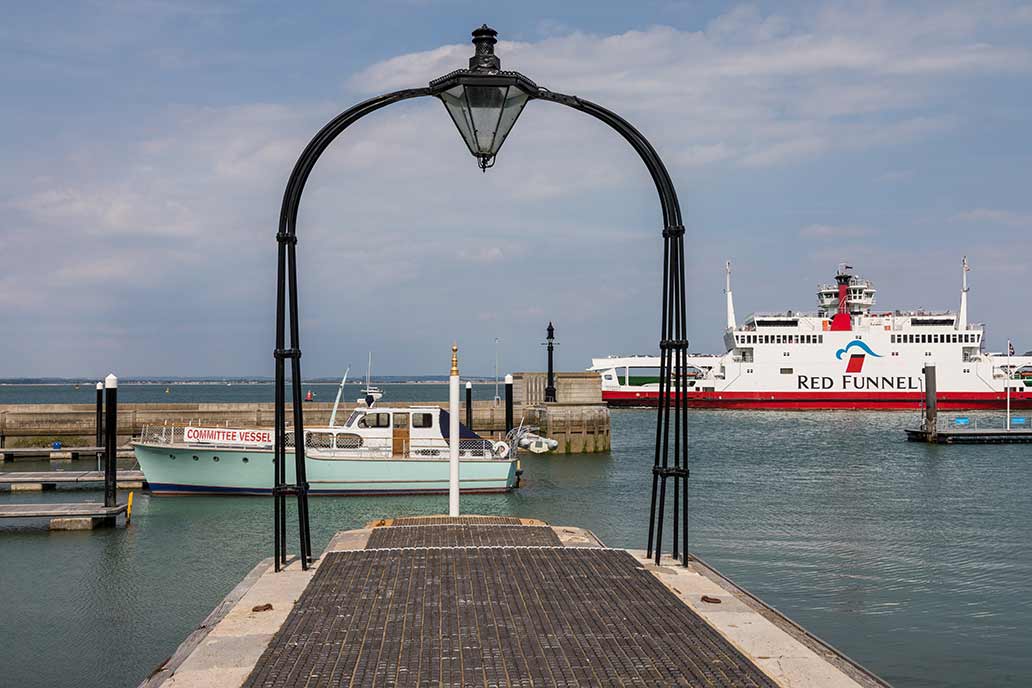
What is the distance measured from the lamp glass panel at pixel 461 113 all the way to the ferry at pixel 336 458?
16426 millimetres

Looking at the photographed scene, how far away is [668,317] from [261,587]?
3.96 meters

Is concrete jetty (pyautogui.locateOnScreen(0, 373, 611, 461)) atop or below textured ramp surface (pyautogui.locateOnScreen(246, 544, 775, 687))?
below

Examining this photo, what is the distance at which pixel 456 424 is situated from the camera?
12.7 m

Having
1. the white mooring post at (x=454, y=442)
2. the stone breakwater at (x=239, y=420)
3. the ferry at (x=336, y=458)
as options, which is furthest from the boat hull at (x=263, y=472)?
the white mooring post at (x=454, y=442)

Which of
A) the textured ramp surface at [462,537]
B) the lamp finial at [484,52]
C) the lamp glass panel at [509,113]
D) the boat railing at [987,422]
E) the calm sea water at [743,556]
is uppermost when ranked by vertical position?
the lamp finial at [484,52]

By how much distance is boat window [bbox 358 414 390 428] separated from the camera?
24.6 m

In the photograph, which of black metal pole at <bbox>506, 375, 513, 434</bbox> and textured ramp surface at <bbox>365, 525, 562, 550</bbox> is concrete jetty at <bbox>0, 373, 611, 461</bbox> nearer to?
black metal pole at <bbox>506, 375, 513, 434</bbox>

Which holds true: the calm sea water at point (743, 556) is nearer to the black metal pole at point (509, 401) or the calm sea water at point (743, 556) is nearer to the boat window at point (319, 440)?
the boat window at point (319, 440)

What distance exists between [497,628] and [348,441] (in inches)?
754

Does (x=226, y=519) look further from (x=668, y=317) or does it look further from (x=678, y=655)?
(x=678, y=655)

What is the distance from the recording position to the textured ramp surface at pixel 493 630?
4988mm

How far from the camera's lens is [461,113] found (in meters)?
7.82

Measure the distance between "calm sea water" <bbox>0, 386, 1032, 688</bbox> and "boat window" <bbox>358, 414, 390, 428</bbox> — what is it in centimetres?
181

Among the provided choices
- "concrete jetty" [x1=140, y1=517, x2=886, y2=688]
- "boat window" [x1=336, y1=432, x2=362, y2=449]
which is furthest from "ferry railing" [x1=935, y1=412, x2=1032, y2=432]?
"concrete jetty" [x1=140, y1=517, x2=886, y2=688]
